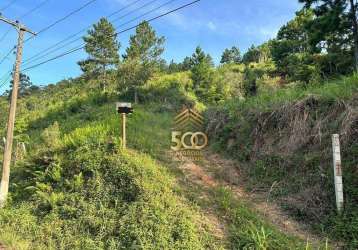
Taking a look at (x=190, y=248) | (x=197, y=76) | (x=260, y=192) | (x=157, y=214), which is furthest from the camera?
(x=197, y=76)

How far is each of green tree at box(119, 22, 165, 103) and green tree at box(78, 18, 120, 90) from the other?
2.83 m

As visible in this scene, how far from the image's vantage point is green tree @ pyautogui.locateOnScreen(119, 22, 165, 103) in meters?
27.0

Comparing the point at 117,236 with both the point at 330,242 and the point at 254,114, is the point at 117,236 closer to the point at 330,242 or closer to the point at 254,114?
the point at 330,242

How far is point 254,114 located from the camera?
979cm

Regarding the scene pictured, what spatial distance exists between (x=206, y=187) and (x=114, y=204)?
2085mm

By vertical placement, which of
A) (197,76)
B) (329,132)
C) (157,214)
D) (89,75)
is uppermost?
(89,75)

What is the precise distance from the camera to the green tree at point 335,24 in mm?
14992

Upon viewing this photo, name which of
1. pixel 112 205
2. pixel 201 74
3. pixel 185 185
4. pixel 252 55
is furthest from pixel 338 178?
pixel 252 55

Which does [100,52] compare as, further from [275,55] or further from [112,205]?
[112,205]

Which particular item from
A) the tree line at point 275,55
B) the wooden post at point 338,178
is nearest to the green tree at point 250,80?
the tree line at point 275,55

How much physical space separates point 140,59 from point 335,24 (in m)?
17.7

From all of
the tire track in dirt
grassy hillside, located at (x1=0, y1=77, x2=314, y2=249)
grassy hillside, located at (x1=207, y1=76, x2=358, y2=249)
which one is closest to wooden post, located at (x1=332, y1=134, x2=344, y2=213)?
grassy hillside, located at (x1=207, y1=76, x2=358, y2=249)

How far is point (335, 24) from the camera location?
49.5 ft

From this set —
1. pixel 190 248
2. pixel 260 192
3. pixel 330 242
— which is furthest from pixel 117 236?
pixel 330 242
